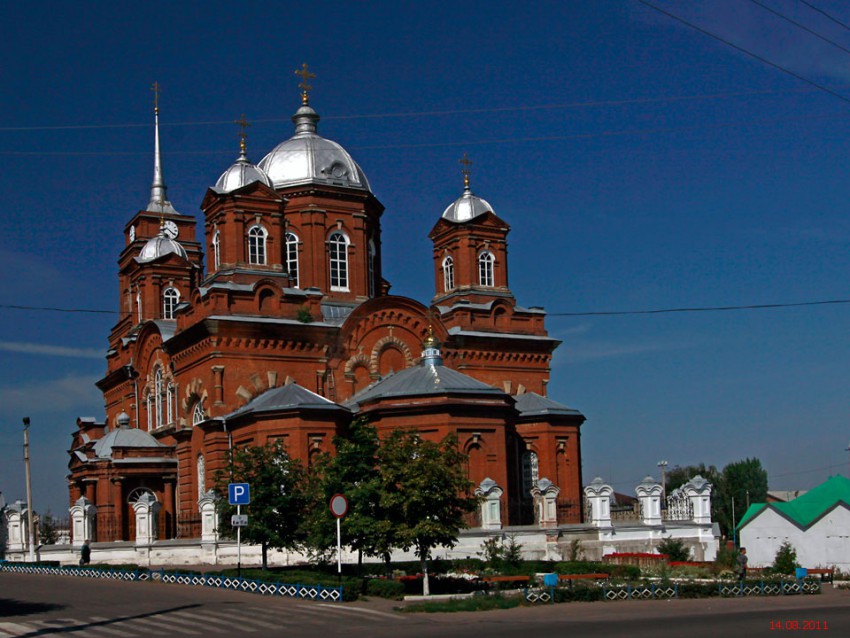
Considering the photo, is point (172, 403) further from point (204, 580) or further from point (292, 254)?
point (204, 580)

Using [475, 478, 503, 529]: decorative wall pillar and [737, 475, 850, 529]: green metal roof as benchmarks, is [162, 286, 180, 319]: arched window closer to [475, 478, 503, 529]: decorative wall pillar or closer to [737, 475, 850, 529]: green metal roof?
[475, 478, 503, 529]: decorative wall pillar

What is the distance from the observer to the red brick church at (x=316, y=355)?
40094mm

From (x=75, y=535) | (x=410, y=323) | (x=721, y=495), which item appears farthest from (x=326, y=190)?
(x=721, y=495)

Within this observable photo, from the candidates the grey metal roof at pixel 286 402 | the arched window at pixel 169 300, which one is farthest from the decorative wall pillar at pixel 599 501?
the arched window at pixel 169 300

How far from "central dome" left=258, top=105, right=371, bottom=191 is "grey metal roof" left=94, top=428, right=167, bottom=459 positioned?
11.6m

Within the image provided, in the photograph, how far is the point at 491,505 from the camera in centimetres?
3653

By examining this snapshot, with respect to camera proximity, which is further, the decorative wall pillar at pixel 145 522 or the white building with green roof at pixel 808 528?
the decorative wall pillar at pixel 145 522

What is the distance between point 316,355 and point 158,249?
46.9 feet

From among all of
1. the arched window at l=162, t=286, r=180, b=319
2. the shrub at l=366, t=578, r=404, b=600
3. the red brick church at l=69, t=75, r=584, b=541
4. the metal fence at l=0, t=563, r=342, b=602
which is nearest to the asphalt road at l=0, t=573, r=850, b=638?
the metal fence at l=0, t=563, r=342, b=602

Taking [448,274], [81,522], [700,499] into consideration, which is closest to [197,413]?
[81,522]

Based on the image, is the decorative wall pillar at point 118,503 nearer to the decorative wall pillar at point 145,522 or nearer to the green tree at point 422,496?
the decorative wall pillar at point 145,522

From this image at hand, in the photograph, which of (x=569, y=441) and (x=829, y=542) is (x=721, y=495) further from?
(x=829, y=542)

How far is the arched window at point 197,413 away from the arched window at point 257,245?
19.6 ft

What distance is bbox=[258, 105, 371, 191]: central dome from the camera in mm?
48750
